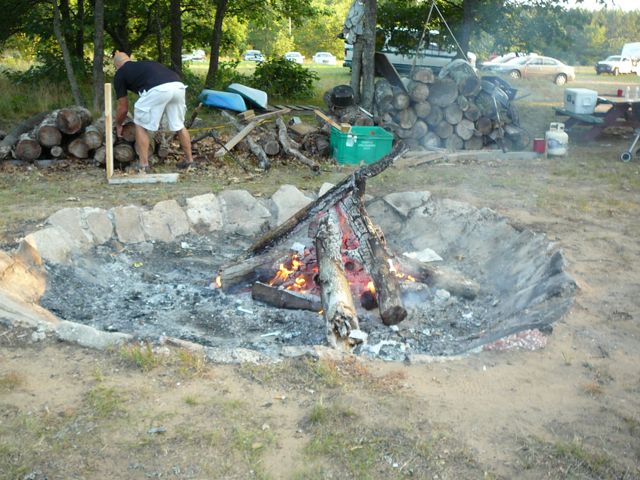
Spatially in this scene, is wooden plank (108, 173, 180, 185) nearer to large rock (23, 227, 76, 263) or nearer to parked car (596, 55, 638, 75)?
large rock (23, 227, 76, 263)

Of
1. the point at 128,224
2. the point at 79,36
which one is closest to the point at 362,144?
the point at 128,224

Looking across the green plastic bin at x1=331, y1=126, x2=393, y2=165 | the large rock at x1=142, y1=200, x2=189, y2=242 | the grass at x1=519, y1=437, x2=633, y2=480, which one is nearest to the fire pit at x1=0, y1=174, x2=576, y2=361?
the large rock at x1=142, y1=200, x2=189, y2=242

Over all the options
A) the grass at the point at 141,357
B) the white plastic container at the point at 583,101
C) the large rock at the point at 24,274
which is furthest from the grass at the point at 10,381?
the white plastic container at the point at 583,101

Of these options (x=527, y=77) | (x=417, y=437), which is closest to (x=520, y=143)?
(x=417, y=437)

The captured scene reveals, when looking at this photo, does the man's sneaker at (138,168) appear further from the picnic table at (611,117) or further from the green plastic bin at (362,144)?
the picnic table at (611,117)

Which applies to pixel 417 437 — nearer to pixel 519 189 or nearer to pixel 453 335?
pixel 453 335

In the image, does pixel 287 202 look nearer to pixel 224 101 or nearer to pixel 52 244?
pixel 52 244

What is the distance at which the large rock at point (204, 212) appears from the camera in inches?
269

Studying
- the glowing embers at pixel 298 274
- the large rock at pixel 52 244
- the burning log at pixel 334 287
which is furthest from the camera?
the glowing embers at pixel 298 274

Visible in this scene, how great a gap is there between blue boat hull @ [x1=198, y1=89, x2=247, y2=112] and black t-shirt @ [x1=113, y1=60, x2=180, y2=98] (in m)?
2.84

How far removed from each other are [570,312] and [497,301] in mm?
923

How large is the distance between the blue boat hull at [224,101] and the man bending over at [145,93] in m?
2.61

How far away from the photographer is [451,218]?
22.2 ft

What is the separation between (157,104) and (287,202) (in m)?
2.66
